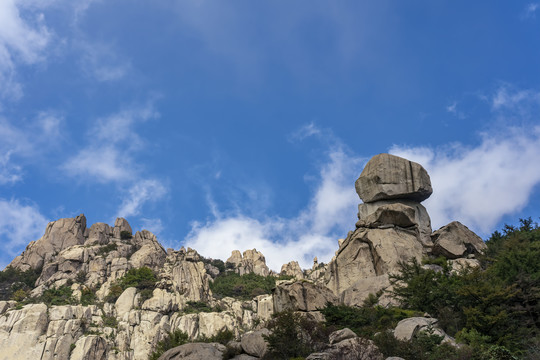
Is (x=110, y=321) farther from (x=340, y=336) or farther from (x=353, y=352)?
(x=353, y=352)

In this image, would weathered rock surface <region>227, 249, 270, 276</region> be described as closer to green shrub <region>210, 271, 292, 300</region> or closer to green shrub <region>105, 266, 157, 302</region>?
green shrub <region>210, 271, 292, 300</region>

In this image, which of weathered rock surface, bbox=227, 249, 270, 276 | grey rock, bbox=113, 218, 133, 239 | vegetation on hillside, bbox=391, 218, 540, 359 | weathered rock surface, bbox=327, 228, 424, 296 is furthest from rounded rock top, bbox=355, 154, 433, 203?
grey rock, bbox=113, 218, 133, 239

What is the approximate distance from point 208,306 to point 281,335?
5471 centimetres

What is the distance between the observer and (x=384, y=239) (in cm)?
3538

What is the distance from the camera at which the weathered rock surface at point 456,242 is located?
112ft

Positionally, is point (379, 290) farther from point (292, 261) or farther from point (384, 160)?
point (292, 261)

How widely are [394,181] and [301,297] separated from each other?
15489mm

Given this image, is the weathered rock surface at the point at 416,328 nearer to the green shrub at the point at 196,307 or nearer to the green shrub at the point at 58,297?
the green shrub at the point at 196,307

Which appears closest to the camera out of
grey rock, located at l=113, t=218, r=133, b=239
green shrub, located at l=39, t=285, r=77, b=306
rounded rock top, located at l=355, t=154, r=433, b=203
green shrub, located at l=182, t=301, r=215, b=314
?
rounded rock top, located at l=355, t=154, r=433, b=203

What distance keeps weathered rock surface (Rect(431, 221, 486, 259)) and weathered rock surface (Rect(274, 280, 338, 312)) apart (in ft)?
34.7

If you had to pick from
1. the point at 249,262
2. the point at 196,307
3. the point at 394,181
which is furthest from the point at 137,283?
the point at 394,181

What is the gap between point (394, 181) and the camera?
38719mm

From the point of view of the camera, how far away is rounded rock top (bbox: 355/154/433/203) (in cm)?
3847

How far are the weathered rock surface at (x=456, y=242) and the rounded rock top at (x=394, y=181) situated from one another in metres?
3.81
